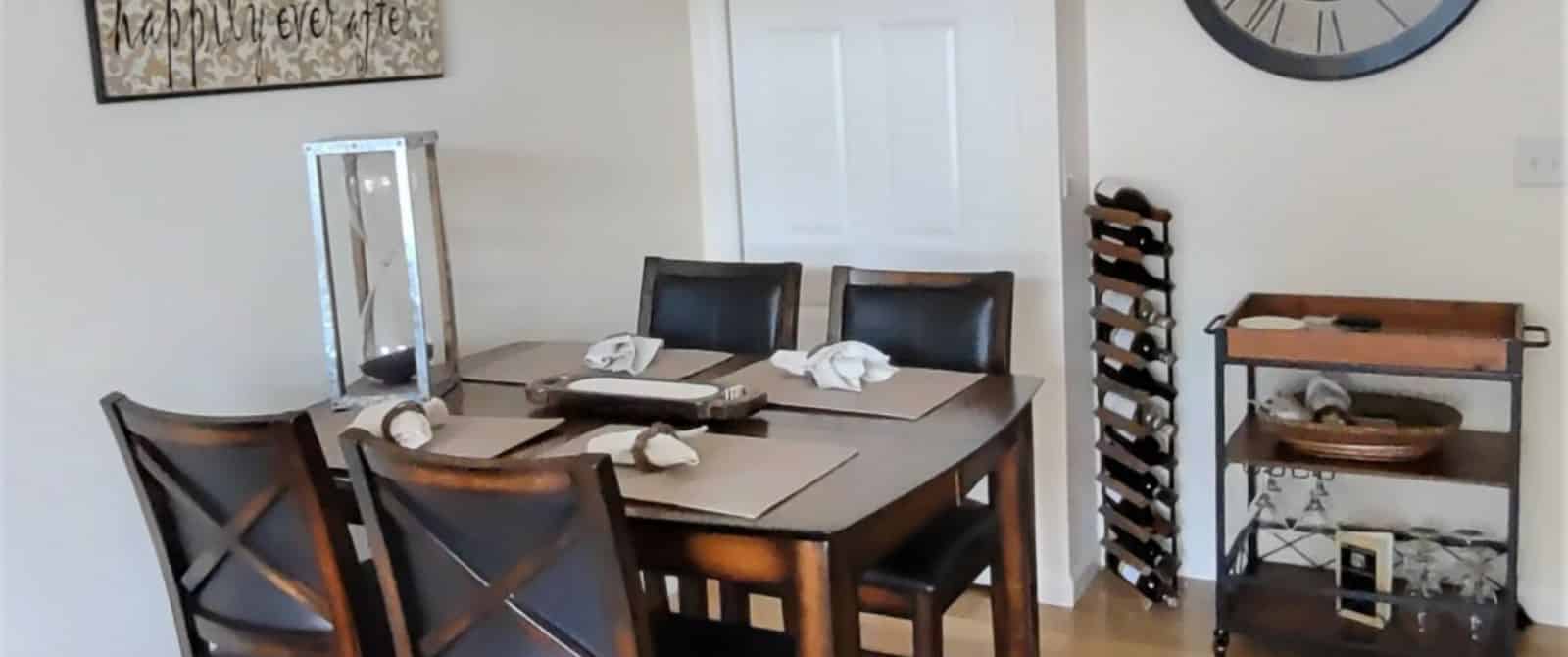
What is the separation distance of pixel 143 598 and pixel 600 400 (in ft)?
2.88

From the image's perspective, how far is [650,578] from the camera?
9.55 feet

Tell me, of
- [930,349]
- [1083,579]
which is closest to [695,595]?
[930,349]

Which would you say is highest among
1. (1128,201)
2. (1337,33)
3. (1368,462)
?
(1337,33)

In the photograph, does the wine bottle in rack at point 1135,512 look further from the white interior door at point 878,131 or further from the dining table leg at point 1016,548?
the dining table leg at point 1016,548

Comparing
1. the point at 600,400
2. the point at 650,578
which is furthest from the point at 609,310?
the point at 600,400

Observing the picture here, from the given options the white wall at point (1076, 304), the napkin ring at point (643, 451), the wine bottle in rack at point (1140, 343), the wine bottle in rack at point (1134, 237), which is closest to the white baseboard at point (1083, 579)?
the white wall at point (1076, 304)

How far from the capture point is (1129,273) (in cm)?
344

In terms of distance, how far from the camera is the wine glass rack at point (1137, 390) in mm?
3422

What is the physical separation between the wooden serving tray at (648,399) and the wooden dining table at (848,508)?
0.03m

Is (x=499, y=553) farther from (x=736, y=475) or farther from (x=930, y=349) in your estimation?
(x=930, y=349)

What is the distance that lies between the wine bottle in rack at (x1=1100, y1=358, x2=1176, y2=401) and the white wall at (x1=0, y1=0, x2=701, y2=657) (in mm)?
1268

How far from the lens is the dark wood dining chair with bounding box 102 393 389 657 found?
200 cm

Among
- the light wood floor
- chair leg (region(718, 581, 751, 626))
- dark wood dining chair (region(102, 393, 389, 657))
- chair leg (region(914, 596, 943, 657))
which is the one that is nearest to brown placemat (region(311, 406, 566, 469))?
dark wood dining chair (region(102, 393, 389, 657))

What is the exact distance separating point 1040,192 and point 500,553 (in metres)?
1.91
